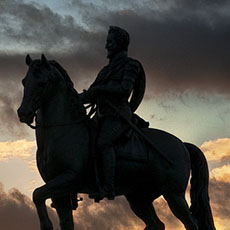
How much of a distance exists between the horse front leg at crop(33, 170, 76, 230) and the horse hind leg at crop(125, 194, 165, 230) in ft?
7.27

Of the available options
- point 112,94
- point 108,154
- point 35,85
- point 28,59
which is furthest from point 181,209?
point 28,59

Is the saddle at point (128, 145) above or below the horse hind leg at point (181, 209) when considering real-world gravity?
above

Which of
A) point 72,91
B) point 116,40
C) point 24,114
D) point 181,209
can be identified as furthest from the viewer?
point 116,40

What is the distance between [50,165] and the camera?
1301 cm

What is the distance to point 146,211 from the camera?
14.5 metres

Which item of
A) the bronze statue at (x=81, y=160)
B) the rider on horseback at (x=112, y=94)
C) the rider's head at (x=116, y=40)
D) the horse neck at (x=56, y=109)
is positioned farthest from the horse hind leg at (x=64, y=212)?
the rider's head at (x=116, y=40)

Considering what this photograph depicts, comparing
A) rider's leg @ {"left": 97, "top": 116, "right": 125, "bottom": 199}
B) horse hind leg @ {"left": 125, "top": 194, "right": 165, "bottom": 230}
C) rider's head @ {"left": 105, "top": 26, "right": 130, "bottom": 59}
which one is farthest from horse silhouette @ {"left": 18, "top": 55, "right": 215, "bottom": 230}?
rider's head @ {"left": 105, "top": 26, "right": 130, "bottom": 59}

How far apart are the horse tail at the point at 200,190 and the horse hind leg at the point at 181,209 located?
0.36 metres

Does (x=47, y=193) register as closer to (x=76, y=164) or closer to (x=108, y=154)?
(x=76, y=164)

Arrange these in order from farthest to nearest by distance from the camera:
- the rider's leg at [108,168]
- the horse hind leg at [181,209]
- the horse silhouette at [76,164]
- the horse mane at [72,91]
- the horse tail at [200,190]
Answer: the horse tail at [200,190] < the horse hind leg at [181,209] < the horse mane at [72,91] < the rider's leg at [108,168] < the horse silhouette at [76,164]

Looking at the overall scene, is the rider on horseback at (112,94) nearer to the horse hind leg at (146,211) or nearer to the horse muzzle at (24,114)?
the horse muzzle at (24,114)

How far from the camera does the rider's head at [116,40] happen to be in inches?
548

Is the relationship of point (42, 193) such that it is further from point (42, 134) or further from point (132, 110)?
point (132, 110)

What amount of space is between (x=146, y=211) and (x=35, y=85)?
3.79 meters
